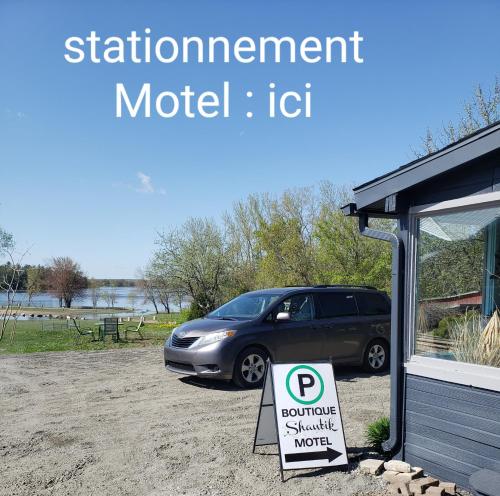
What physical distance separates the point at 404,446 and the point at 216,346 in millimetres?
3819

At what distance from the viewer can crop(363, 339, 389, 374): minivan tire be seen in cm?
988

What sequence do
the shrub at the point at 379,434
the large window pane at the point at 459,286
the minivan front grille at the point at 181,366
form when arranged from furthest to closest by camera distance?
the minivan front grille at the point at 181,366 < the shrub at the point at 379,434 < the large window pane at the point at 459,286

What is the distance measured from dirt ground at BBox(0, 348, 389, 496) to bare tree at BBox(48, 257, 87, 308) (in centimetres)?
6630

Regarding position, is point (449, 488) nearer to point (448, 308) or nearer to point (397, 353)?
point (397, 353)

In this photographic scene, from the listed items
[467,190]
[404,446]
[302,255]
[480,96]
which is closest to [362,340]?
[404,446]

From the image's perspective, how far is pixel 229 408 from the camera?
7336 millimetres

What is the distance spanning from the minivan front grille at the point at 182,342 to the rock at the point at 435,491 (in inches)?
194

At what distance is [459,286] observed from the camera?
4891 mm

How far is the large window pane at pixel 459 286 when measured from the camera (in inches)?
182

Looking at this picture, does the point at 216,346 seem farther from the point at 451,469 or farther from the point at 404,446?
the point at 451,469

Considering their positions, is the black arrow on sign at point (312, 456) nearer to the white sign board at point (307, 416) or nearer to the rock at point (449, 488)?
the white sign board at point (307, 416)

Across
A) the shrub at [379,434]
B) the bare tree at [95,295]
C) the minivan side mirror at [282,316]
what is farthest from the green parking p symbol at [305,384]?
the bare tree at [95,295]

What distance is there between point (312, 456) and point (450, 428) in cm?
126

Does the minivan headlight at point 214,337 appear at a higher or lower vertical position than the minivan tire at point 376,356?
higher
